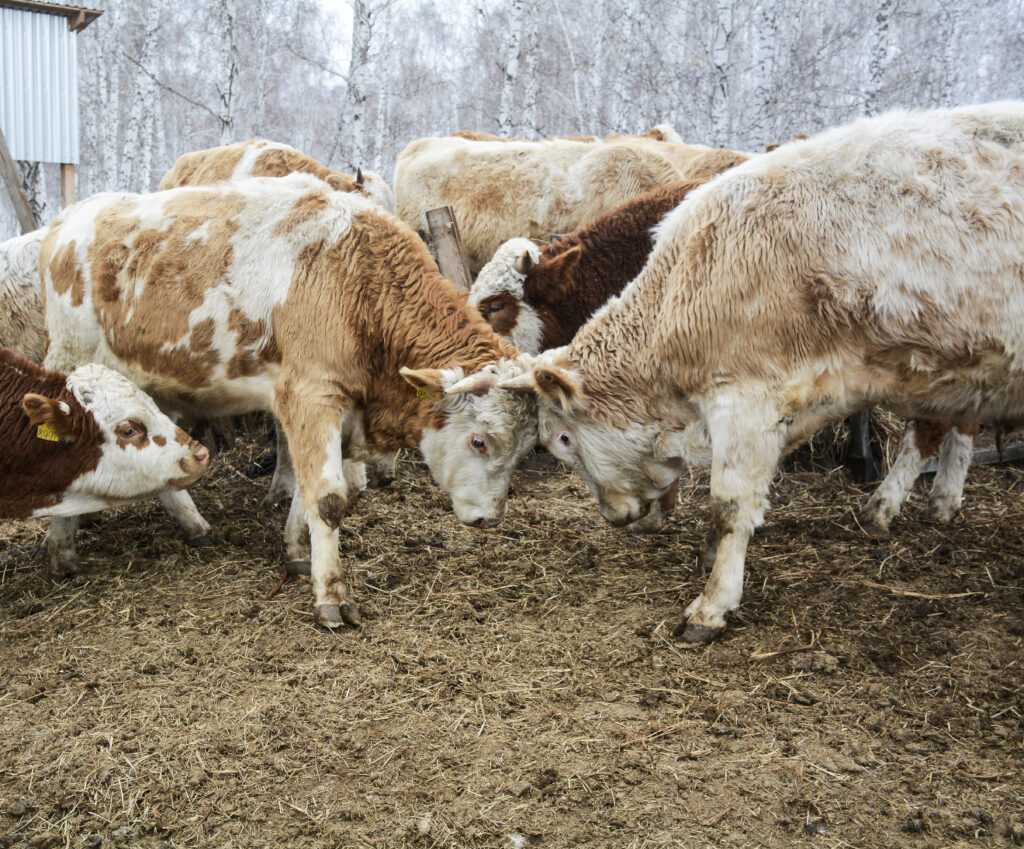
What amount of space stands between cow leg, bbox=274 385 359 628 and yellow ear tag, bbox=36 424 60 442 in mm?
1242

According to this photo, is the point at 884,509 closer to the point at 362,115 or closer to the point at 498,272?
the point at 498,272

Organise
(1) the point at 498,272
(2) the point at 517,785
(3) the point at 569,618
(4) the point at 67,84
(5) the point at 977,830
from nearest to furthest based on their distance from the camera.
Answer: (5) the point at 977,830 < (2) the point at 517,785 < (3) the point at 569,618 < (1) the point at 498,272 < (4) the point at 67,84

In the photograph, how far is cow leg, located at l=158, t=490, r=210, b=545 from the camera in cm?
595

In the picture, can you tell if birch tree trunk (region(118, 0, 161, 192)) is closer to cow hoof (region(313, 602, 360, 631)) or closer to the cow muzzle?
the cow muzzle

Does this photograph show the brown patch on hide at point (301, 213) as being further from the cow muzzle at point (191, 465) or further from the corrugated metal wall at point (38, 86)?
the corrugated metal wall at point (38, 86)

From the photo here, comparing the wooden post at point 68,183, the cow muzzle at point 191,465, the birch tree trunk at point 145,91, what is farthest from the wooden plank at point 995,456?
the birch tree trunk at point 145,91

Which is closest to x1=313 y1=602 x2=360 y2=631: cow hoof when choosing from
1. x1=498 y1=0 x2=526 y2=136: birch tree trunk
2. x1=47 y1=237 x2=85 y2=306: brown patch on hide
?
x1=47 y1=237 x2=85 y2=306: brown patch on hide

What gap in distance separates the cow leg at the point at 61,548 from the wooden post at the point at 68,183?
315 inches

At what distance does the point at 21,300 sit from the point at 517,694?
5.11 metres

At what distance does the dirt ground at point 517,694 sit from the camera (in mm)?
3299

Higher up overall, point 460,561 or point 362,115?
point 362,115

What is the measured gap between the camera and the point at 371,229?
17.0 feet

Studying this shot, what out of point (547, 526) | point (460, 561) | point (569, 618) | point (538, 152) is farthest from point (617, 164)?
point (569, 618)

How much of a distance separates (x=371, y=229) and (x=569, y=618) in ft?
7.73
